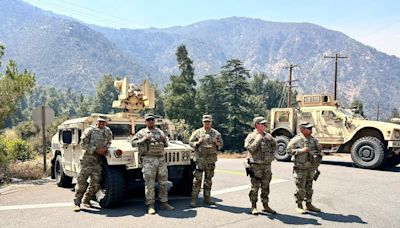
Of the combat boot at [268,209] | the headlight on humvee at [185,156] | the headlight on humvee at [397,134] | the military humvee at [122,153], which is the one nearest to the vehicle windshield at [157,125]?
the military humvee at [122,153]

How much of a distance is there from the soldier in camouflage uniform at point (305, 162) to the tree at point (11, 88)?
8001mm

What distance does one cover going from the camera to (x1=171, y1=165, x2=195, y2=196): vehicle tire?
788 cm

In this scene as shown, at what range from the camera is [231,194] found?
27.1 feet

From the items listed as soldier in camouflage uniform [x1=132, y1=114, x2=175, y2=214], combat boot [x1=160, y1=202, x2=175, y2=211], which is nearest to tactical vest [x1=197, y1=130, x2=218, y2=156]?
soldier in camouflage uniform [x1=132, y1=114, x2=175, y2=214]

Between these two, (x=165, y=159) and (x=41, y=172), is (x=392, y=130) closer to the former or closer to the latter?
(x=165, y=159)

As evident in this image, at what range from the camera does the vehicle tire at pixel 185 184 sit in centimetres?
788

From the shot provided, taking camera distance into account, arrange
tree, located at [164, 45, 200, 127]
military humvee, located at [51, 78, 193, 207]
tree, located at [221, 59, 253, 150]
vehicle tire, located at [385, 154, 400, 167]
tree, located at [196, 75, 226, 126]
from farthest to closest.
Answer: tree, located at [196, 75, 226, 126]
tree, located at [221, 59, 253, 150]
tree, located at [164, 45, 200, 127]
vehicle tire, located at [385, 154, 400, 167]
military humvee, located at [51, 78, 193, 207]

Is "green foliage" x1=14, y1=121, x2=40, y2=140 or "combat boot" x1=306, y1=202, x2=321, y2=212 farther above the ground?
"combat boot" x1=306, y1=202, x2=321, y2=212

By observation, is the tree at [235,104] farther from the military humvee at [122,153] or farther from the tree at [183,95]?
the military humvee at [122,153]

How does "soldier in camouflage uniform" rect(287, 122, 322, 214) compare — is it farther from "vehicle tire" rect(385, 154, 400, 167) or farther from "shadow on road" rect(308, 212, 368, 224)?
"vehicle tire" rect(385, 154, 400, 167)

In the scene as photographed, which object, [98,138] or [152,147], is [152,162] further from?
[98,138]

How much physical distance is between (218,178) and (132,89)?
3505 mm

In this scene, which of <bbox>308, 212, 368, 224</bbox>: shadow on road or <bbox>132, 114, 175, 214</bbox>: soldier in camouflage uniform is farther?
<bbox>132, 114, 175, 214</bbox>: soldier in camouflage uniform

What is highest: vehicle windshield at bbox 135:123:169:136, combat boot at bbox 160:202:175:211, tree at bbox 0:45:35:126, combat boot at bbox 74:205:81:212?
tree at bbox 0:45:35:126
